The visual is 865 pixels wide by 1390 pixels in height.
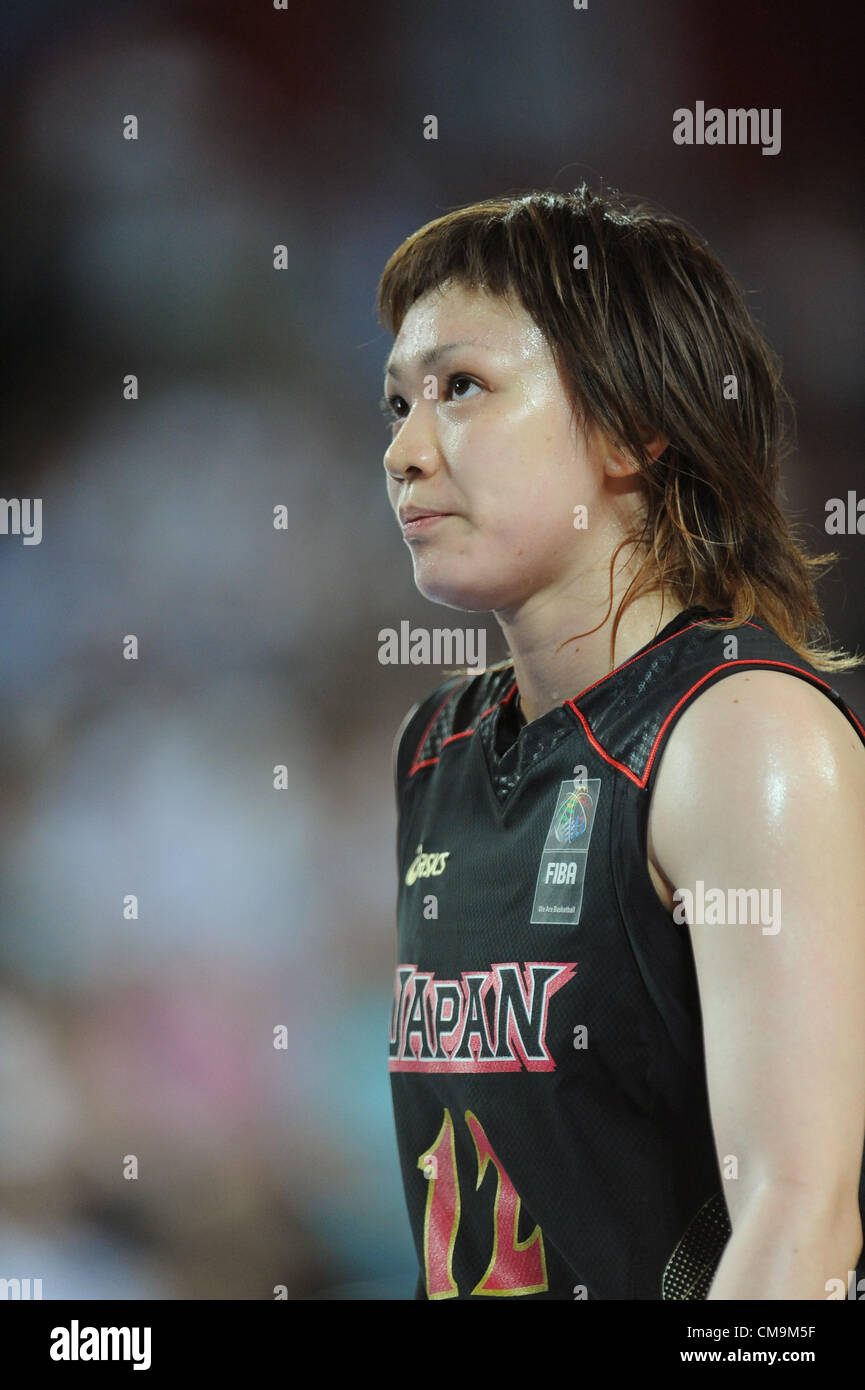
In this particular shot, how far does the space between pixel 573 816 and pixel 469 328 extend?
50cm

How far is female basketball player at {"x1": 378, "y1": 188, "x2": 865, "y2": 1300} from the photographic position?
94 centimetres

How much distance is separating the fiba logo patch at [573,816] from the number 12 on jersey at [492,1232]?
0.29 m

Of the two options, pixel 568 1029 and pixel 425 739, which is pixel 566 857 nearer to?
pixel 568 1029

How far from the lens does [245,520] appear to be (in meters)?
2.79

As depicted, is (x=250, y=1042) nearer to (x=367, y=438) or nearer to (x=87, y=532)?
(x=87, y=532)

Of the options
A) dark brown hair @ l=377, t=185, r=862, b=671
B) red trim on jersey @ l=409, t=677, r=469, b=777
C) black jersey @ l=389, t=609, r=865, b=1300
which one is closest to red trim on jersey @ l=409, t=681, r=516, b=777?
red trim on jersey @ l=409, t=677, r=469, b=777


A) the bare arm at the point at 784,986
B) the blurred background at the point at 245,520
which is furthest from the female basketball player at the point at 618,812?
the blurred background at the point at 245,520

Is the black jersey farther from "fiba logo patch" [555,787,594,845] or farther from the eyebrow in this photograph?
the eyebrow

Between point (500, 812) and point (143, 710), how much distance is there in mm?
1547

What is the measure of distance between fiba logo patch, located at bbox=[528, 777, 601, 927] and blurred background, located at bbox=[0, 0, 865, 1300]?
1339 millimetres

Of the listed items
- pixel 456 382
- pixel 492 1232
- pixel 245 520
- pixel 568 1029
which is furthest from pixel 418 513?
pixel 245 520

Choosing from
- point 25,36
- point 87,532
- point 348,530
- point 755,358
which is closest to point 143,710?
point 87,532

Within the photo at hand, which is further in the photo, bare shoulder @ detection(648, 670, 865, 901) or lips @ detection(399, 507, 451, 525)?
lips @ detection(399, 507, 451, 525)

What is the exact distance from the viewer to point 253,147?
107 inches
